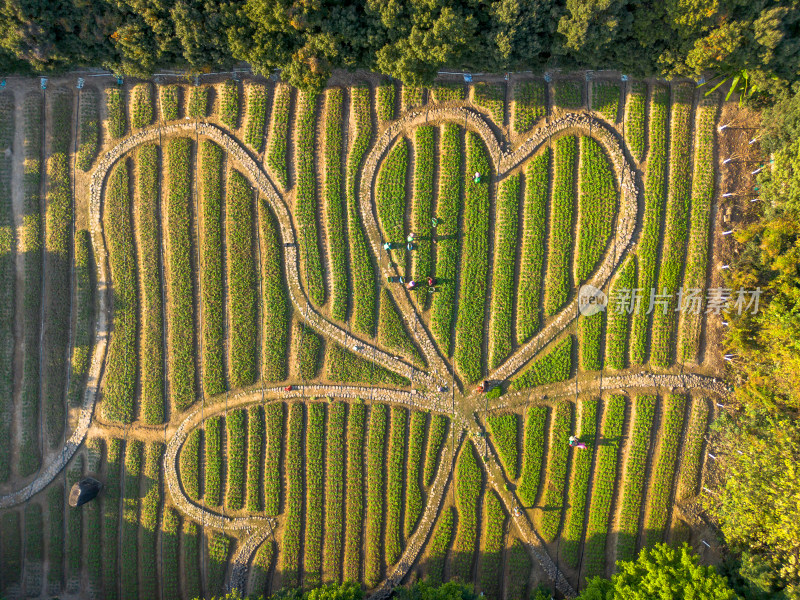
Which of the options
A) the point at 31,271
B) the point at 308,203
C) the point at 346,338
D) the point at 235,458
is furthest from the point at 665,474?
the point at 31,271

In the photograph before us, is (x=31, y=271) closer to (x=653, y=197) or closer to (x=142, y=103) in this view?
(x=142, y=103)

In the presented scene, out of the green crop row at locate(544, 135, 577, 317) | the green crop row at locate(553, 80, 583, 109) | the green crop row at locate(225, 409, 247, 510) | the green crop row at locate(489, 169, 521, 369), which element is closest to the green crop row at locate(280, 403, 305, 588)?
the green crop row at locate(225, 409, 247, 510)

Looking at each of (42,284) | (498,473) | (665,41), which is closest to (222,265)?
(42,284)

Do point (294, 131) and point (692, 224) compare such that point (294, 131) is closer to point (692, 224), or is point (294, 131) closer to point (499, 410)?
point (499, 410)

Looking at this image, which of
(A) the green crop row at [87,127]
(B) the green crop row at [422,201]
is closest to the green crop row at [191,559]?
(B) the green crop row at [422,201]

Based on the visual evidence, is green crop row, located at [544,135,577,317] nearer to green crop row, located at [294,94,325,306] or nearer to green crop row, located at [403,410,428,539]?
green crop row, located at [403,410,428,539]

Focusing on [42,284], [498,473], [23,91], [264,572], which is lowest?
[264,572]
